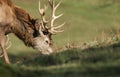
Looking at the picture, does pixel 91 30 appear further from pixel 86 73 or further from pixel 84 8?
pixel 86 73

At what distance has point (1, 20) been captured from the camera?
56.2 ft

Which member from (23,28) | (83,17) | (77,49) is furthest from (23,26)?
(83,17)

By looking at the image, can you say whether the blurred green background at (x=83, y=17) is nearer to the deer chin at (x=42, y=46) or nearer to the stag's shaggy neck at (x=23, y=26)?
the deer chin at (x=42, y=46)

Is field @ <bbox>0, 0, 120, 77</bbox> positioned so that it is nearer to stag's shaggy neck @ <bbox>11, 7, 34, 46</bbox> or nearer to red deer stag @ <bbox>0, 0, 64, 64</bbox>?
red deer stag @ <bbox>0, 0, 64, 64</bbox>

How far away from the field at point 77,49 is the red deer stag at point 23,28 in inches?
19.1

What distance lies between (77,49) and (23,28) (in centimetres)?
392

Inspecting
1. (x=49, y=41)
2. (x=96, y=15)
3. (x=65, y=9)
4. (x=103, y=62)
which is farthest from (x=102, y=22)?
(x=103, y=62)

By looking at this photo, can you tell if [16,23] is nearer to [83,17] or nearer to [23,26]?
[23,26]

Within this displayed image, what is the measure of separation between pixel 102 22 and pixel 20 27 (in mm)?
22451

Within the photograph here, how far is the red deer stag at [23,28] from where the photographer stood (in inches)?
680

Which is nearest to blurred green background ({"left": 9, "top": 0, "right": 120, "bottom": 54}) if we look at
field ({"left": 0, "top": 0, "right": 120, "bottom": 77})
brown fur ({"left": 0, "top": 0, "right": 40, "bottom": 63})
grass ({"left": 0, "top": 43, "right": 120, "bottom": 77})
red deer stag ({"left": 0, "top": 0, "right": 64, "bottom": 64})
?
field ({"left": 0, "top": 0, "right": 120, "bottom": 77})

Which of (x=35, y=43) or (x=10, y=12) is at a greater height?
(x=10, y=12)

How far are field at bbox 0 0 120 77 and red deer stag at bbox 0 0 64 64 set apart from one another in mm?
486

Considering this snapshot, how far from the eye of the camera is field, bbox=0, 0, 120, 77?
10.0 m
